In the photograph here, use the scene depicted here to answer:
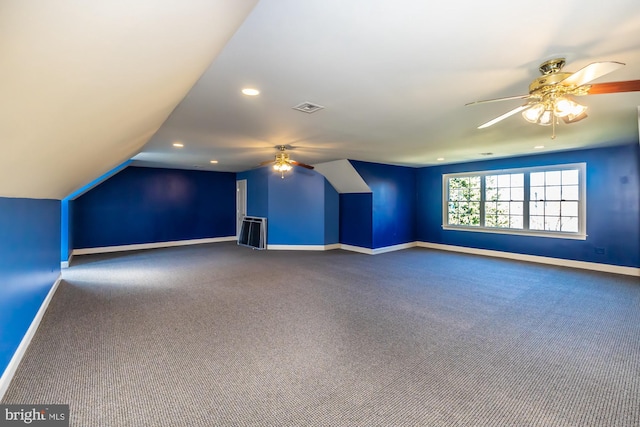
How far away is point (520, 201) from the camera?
21.9ft

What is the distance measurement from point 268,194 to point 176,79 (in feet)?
19.7

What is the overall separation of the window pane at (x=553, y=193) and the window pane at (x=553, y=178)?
108 millimetres

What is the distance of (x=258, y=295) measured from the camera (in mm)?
4125

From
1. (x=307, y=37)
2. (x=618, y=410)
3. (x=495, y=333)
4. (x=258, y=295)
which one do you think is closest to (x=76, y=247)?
(x=258, y=295)

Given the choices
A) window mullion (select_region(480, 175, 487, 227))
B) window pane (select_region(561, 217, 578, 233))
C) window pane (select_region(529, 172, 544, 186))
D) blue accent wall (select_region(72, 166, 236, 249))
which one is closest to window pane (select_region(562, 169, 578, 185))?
window pane (select_region(529, 172, 544, 186))

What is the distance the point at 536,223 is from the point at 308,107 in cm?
608

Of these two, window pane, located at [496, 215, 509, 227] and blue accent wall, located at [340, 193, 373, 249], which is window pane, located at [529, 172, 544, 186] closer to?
window pane, located at [496, 215, 509, 227]

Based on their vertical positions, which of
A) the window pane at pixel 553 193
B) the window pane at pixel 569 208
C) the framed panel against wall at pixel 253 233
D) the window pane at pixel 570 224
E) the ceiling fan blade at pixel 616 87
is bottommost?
the framed panel against wall at pixel 253 233

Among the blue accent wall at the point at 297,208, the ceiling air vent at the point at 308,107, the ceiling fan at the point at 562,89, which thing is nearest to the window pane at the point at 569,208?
the ceiling fan at the point at 562,89

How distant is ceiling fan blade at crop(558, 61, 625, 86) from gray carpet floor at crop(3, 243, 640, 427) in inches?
85.4

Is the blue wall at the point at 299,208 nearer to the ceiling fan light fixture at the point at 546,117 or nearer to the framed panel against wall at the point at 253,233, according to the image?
the framed panel against wall at the point at 253,233

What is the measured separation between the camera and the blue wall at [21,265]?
2273mm

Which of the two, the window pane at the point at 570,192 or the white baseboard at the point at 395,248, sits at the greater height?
the window pane at the point at 570,192

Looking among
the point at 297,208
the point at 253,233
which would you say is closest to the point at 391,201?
the point at 297,208
